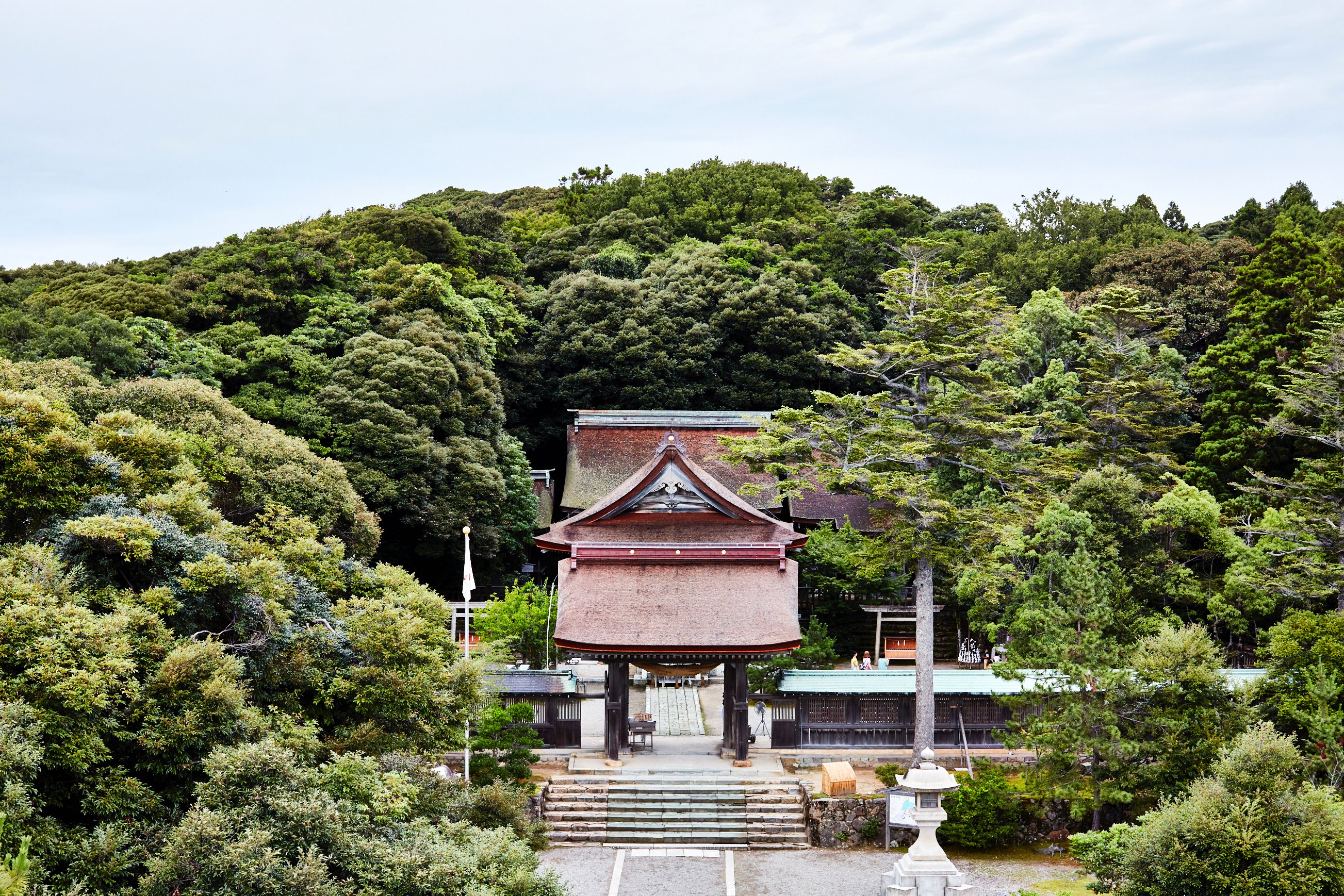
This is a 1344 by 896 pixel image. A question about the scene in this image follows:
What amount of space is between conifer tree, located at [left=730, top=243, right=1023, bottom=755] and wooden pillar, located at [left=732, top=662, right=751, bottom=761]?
3.07 meters

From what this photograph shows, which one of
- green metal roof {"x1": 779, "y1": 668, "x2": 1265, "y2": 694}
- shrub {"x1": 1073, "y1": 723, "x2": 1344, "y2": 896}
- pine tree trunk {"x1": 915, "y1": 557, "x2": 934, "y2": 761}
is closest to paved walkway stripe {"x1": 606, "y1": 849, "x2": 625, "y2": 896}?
green metal roof {"x1": 779, "y1": 668, "x2": 1265, "y2": 694}

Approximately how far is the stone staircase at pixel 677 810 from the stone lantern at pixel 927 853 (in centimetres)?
299

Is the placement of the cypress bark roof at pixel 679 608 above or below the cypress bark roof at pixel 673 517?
below

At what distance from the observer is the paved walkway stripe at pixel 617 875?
54.5ft

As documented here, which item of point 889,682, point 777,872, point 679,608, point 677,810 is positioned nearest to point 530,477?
point 679,608

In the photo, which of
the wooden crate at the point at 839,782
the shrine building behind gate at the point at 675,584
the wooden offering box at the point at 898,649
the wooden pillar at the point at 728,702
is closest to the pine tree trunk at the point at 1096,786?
the wooden crate at the point at 839,782

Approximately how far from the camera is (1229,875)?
11.8m

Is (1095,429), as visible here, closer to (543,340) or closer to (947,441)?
(947,441)

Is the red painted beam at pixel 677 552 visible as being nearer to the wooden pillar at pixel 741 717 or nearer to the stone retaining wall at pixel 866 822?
the wooden pillar at pixel 741 717

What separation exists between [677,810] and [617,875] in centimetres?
219

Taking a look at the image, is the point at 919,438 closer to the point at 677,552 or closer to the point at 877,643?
the point at 677,552

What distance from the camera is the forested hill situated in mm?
28688

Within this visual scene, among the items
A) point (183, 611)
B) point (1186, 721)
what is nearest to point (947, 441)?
point (1186, 721)

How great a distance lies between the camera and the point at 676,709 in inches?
975
